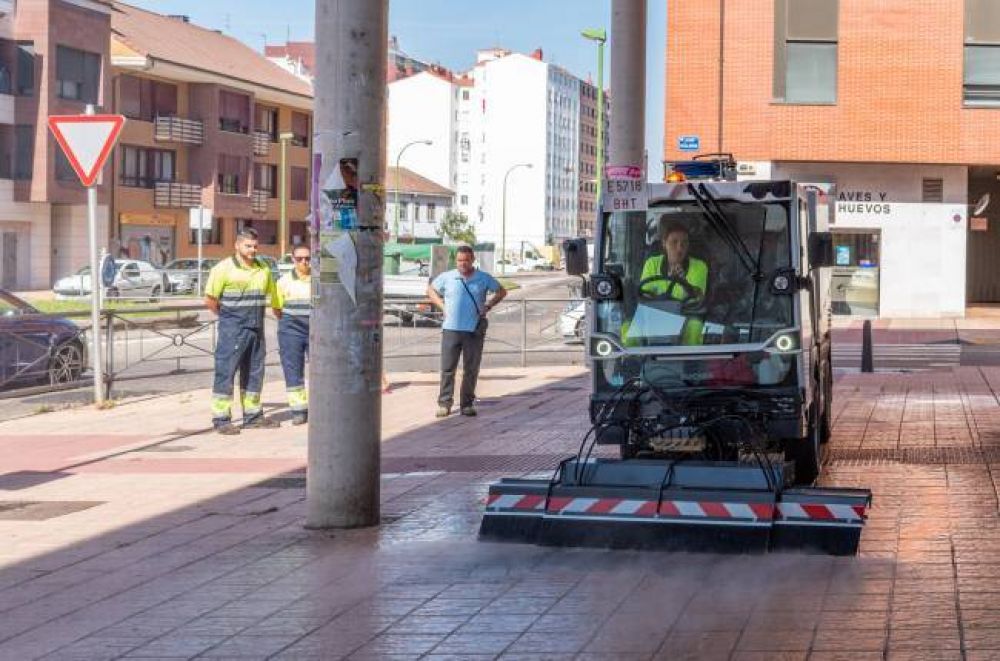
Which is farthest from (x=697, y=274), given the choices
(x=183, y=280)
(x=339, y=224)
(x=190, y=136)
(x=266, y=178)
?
(x=266, y=178)

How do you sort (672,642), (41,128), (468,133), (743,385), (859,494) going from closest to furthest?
(672,642) < (859,494) < (743,385) < (41,128) < (468,133)

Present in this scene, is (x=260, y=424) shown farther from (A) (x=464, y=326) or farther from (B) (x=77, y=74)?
(B) (x=77, y=74)

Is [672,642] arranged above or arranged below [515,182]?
below

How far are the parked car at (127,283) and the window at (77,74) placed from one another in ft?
30.0

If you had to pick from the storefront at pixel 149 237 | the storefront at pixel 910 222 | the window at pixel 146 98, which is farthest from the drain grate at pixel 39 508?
the window at pixel 146 98

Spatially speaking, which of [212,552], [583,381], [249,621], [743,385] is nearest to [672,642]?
[249,621]

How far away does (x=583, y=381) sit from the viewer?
2209 centimetres

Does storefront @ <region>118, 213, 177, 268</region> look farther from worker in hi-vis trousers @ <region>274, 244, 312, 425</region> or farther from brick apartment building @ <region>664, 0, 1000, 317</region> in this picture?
worker in hi-vis trousers @ <region>274, 244, 312, 425</region>

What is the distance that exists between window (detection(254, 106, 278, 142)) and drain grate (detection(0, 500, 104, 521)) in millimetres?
72687

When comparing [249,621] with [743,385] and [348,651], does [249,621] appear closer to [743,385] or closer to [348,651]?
[348,651]

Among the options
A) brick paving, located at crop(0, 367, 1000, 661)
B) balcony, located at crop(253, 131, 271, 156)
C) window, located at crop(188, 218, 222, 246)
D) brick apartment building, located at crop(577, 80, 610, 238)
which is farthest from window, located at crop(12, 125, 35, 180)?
brick apartment building, located at crop(577, 80, 610, 238)

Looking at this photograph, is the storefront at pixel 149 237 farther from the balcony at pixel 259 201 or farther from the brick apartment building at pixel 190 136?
the balcony at pixel 259 201

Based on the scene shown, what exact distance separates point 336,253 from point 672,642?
381 cm

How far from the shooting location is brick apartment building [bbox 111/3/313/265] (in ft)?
233
